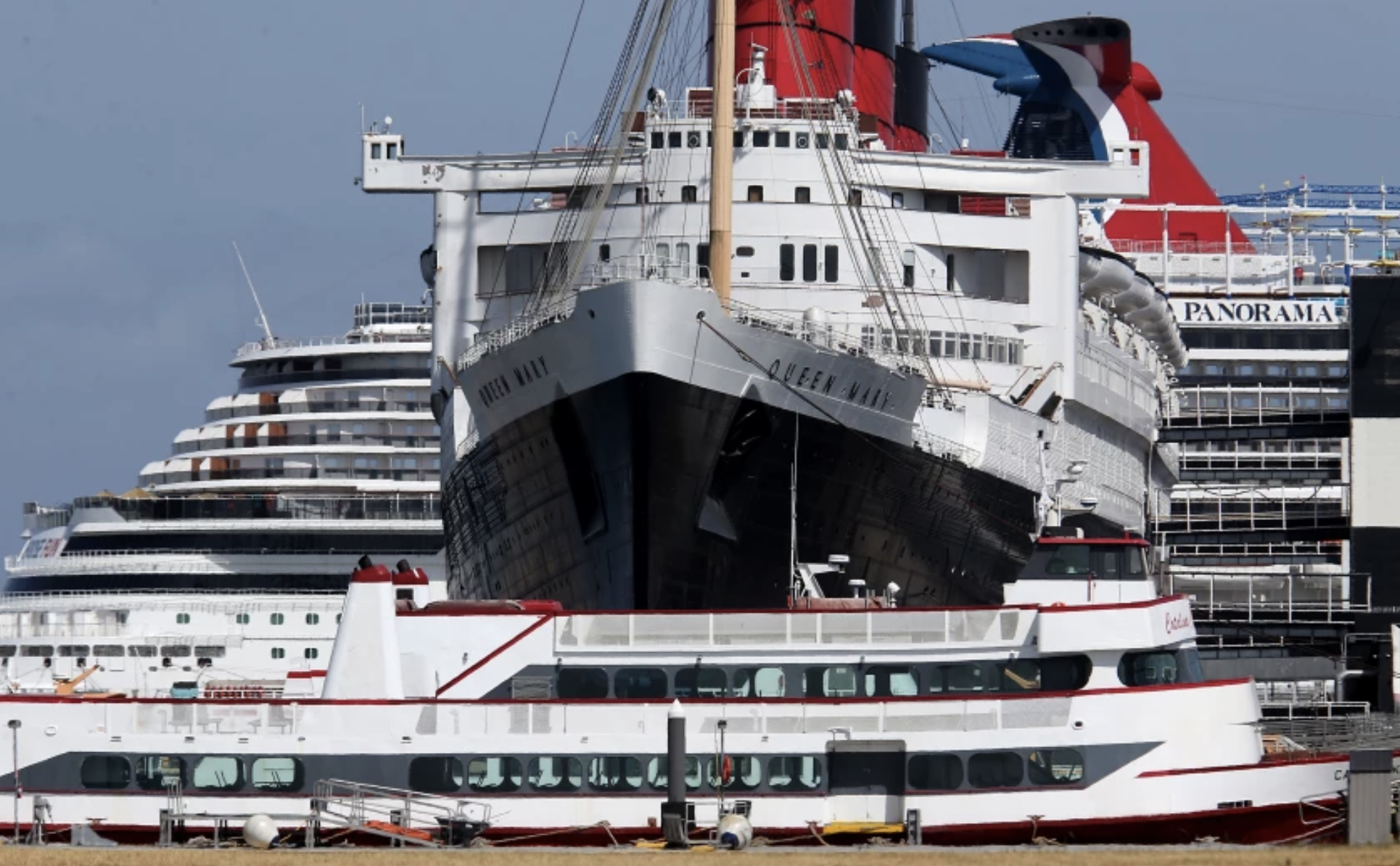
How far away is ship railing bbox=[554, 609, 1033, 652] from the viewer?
124 ft

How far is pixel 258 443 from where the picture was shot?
307 ft

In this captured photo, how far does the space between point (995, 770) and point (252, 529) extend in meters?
54.9

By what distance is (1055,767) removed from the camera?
120 feet

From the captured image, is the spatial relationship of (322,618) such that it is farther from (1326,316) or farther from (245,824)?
(245,824)

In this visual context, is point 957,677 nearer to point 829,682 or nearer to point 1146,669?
point 829,682

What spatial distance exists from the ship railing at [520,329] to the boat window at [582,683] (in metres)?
9.63

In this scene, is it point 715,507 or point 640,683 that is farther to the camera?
point 715,507

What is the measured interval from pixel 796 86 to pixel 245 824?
3448cm

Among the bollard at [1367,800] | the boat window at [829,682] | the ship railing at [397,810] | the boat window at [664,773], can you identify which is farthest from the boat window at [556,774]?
the bollard at [1367,800]

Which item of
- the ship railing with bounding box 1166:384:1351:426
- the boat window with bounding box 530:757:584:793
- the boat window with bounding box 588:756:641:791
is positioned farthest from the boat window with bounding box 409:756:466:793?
the ship railing with bounding box 1166:384:1351:426

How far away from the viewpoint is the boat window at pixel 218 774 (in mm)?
37219

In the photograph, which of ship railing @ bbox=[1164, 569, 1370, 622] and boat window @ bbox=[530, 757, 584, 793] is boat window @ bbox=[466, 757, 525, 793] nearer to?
boat window @ bbox=[530, 757, 584, 793]

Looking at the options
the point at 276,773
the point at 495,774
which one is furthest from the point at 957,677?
the point at 276,773

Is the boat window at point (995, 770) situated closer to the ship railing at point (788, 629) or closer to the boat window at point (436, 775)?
the ship railing at point (788, 629)
